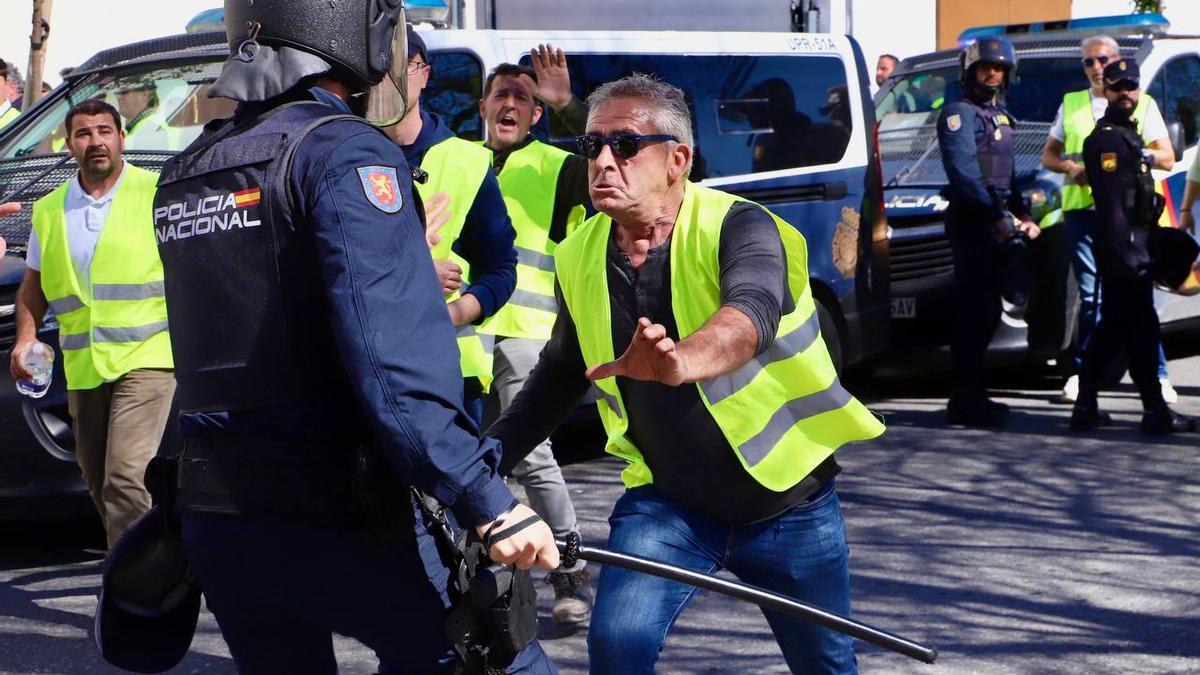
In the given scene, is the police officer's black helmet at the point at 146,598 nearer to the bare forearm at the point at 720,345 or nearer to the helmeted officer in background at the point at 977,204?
the bare forearm at the point at 720,345

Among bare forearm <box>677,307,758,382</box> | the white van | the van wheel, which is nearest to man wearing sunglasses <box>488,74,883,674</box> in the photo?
bare forearm <box>677,307,758,382</box>

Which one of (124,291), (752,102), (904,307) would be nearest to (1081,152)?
(904,307)

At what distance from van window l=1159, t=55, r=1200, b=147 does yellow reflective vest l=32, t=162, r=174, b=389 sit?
6300 mm

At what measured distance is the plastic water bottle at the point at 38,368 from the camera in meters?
5.83

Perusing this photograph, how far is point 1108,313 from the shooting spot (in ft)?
27.7

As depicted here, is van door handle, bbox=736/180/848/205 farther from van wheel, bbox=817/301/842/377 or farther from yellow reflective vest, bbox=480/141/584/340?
yellow reflective vest, bbox=480/141/584/340

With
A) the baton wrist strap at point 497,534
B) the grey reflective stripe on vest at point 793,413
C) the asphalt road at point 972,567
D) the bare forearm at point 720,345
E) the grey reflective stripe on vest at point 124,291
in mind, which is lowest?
the asphalt road at point 972,567

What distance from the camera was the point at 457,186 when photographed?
500 centimetres

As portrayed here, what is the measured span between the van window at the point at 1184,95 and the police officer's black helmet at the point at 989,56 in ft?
4.87

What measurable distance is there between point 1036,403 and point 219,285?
7318 mm

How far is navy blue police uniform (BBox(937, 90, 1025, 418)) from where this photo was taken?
28.2 feet

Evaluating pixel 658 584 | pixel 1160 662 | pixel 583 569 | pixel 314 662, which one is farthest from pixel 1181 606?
pixel 314 662

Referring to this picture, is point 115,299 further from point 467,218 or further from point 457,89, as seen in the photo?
point 457,89

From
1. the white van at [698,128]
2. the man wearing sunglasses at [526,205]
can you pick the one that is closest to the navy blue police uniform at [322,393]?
the man wearing sunglasses at [526,205]
